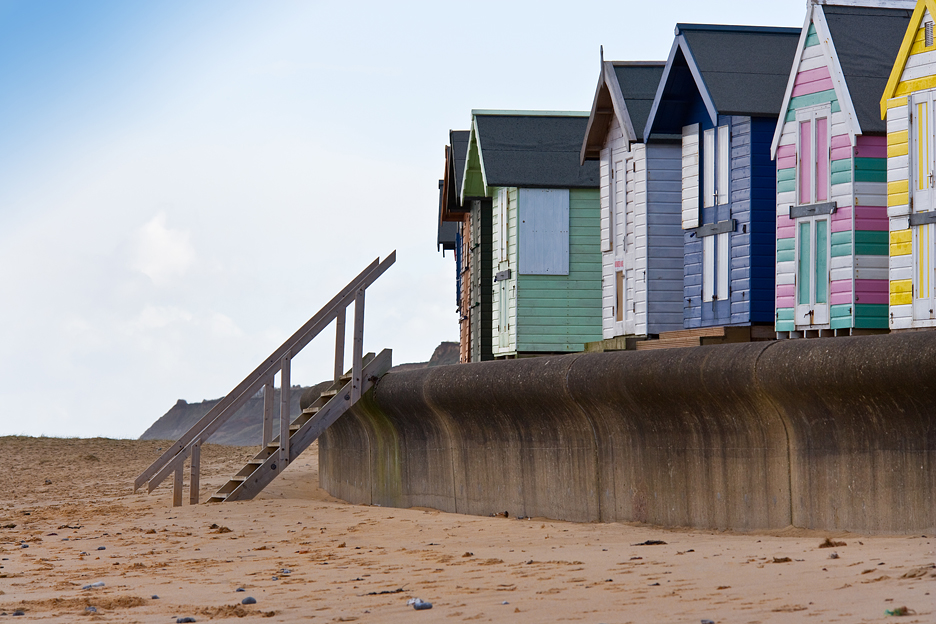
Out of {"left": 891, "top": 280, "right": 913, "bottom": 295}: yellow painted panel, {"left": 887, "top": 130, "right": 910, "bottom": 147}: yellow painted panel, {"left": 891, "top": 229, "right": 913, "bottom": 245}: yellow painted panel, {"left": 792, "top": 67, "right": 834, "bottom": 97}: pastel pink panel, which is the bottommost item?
{"left": 891, "top": 280, "right": 913, "bottom": 295}: yellow painted panel

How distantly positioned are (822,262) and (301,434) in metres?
6.97

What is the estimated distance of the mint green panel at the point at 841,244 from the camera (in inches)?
425

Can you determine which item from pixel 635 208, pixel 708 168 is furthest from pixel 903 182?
pixel 635 208

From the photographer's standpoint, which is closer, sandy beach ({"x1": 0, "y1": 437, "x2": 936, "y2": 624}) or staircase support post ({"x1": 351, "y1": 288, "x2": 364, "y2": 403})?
sandy beach ({"x1": 0, "y1": 437, "x2": 936, "y2": 624})

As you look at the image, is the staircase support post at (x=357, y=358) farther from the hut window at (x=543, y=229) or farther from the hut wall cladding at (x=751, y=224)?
the hut wall cladding at (x=751, y=224)

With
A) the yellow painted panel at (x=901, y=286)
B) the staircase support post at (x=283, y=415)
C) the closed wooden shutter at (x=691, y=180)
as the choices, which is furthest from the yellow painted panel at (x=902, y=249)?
the staircase support post at (x=283, y=415)

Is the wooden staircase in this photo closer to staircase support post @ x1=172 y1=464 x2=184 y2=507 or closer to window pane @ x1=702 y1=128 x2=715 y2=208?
staircase support post @ x1=172 y1=464 x2=184 y2=507

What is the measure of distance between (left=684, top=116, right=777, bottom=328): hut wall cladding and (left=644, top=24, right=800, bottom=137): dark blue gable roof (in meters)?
0.26

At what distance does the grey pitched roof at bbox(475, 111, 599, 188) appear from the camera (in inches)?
709

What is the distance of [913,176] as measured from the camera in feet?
32.0

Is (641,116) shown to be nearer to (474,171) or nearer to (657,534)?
(474,171)

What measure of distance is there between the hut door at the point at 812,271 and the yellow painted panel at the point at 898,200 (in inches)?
43.7

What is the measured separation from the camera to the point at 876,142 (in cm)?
1084

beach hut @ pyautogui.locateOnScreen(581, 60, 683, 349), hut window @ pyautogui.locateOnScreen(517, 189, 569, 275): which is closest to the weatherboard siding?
beach hut @ pyautogui.locateOnScreen(581, 60, 683, 349)
